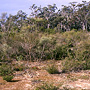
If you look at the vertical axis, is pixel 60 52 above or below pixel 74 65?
above

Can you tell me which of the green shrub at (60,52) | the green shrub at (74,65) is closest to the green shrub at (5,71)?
the green shrub at (74,65)

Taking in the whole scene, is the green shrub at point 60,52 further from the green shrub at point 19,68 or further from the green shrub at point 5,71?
the green shrub at point 5,71

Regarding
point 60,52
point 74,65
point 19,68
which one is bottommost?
point 19,68

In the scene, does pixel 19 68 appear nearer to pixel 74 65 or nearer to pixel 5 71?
pixel 5 71

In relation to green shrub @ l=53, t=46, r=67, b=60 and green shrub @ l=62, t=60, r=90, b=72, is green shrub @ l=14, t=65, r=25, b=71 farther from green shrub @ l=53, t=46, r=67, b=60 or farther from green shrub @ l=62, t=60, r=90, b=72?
green shrub @ l=53, t=46, r=67, b=60

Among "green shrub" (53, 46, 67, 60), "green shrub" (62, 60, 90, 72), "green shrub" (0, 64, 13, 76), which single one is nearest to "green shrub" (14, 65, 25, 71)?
"green shrub" (0, 64, 13, 76)

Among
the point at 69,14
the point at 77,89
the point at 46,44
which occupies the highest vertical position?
the point at 69,14

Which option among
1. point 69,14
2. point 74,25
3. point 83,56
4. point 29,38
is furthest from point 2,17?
point 69,14

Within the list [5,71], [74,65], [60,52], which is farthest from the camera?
[60,52]

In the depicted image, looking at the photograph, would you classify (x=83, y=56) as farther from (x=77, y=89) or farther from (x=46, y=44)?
(x=77, y=89)

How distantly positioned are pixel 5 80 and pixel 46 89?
3.07m

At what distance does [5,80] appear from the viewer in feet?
25.1

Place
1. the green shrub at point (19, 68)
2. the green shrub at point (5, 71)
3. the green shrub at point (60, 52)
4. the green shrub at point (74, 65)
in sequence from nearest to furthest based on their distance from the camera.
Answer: the green shrub at point (5, 71) < the green shrub at point (74, 65) < the green shrub at point (19, 68) < the green shrub at point (60, 52)

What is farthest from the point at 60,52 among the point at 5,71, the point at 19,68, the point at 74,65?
the point at 5,71
